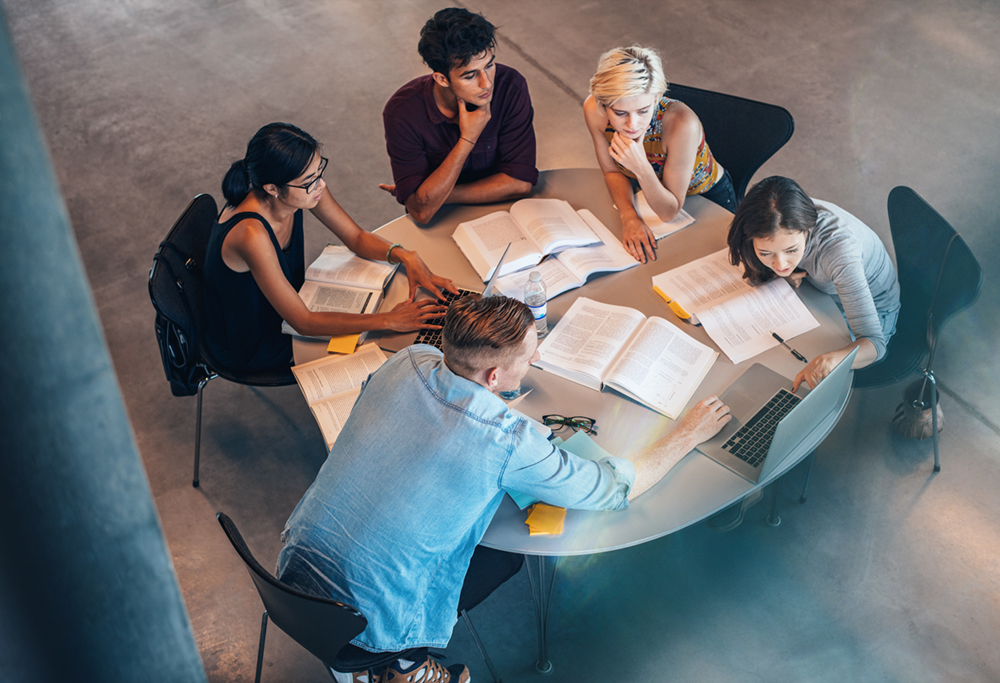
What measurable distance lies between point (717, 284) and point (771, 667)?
1.23 metres

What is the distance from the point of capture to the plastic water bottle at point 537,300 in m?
2.26

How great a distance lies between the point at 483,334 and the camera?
1753 mm

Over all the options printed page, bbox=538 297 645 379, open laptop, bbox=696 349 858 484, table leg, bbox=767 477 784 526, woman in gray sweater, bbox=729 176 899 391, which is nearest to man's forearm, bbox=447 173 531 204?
printed page, bbox=538 297 645 379

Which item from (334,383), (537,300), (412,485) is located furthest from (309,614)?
(537,300)

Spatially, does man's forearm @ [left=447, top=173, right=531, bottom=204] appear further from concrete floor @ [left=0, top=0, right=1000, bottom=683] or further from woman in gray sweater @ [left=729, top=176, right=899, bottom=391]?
concrete floor @ [left=0, top=0, right=1000, bottom=683]

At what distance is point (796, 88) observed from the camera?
15.3 feet

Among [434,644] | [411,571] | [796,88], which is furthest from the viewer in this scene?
[796,88]

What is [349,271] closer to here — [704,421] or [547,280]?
[547,280]

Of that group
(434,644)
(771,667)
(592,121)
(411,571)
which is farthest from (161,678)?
(592,121)

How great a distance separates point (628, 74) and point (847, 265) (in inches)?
37.4

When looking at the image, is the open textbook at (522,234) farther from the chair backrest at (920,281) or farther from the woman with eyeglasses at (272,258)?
the chair backrest at (920,281)

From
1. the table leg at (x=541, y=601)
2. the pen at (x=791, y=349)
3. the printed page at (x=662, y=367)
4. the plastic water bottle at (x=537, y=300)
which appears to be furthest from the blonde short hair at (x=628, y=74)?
the table leg at (x=541, y=601)

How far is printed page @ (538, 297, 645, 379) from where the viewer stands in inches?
86.5

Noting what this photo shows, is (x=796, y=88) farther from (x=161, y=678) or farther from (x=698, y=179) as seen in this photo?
(x=161, y=678)
